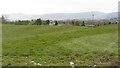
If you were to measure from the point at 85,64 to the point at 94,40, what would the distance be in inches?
310

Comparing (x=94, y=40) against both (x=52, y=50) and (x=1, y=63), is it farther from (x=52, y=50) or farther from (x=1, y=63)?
(x=1, y=63)

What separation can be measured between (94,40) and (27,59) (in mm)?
7791

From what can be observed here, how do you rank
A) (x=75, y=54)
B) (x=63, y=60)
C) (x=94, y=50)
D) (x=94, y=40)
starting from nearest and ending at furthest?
1. (x=63, y=60)
2. (x=75, y=54)
3. (x=94, y=50)
4. (x=94, y=40)

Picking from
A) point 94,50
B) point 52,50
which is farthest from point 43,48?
point 94,50

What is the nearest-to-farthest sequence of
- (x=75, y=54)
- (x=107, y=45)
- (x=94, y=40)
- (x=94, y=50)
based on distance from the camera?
(x=75, y=54), (x=94, y=50), (x=107, y=45), (x=94, y=40)

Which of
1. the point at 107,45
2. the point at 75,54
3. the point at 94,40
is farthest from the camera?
the point at 94,40

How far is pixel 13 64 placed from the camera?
1266 cm

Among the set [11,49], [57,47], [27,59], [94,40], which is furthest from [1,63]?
[94,40]

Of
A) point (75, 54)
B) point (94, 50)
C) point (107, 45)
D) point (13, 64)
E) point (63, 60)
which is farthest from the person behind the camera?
point (107, 45)

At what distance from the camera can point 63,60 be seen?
13789mm

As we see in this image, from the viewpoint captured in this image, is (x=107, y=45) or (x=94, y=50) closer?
(x=94, y=50)

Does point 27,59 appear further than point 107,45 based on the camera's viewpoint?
No

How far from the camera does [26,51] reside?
1616cm

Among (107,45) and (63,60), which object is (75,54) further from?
(107,45)
